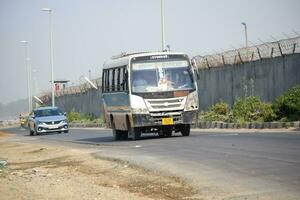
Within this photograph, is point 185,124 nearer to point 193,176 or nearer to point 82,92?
point 193,176

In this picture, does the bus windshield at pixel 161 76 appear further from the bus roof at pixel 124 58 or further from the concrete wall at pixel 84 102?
the concrete wall at pixel 84 102

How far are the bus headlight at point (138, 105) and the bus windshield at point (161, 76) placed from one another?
0.28 metres

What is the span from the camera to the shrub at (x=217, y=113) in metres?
36.4

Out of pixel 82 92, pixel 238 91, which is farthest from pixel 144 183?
pixel 82 92

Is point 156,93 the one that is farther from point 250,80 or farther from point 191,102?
point 250,80

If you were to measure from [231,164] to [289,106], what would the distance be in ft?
53.5

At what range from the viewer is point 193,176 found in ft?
42.3

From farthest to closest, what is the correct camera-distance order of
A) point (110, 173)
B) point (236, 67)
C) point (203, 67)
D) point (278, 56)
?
point (203, 67) → point (236, 67) → point (278, 56) → point (110, 173)

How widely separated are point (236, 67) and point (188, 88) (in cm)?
1410

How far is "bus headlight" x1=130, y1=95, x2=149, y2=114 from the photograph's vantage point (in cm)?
2456

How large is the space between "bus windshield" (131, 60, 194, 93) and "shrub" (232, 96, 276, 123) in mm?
6805

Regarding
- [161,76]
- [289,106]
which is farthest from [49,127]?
[161,76]

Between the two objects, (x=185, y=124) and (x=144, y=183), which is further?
(x=185, y=124)

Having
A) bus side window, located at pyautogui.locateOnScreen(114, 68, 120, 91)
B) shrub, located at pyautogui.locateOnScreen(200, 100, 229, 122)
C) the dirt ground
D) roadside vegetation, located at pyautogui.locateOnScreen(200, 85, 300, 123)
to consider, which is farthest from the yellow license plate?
shrub, located at pyautogui.locateOnScreen(200, 100, 229, 122)
